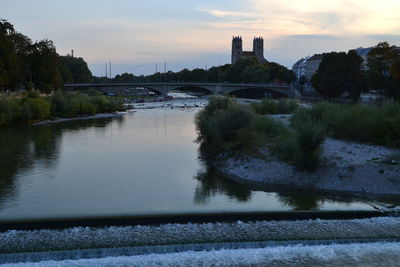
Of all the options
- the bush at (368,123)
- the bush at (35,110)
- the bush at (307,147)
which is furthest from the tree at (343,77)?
the bush at (307,147)

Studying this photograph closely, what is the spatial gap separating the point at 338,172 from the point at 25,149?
64.9ft

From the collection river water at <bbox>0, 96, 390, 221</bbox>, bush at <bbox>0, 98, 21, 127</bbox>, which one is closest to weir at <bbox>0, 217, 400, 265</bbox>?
river water at <bbox>0, 96, 390, 221</bbox>

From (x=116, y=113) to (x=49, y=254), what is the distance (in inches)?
2015

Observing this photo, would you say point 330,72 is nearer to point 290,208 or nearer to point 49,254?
point 290,208

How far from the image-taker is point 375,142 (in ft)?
86.0

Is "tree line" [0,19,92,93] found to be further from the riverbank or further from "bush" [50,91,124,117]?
the riverbank

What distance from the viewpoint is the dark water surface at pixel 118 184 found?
1673 cm

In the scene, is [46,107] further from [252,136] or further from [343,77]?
[343,77]

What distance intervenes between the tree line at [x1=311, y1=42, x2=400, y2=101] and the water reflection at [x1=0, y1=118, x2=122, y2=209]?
114ft

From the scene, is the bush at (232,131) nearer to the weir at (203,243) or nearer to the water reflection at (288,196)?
the water reflection at (288,196)

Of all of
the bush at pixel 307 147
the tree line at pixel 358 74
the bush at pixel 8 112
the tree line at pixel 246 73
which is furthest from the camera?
the tree line at pixel 246 73

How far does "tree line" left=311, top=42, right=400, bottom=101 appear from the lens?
57.4 m

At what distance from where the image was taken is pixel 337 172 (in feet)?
67.8

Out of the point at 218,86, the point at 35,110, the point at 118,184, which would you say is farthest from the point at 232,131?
the point at 218,86
